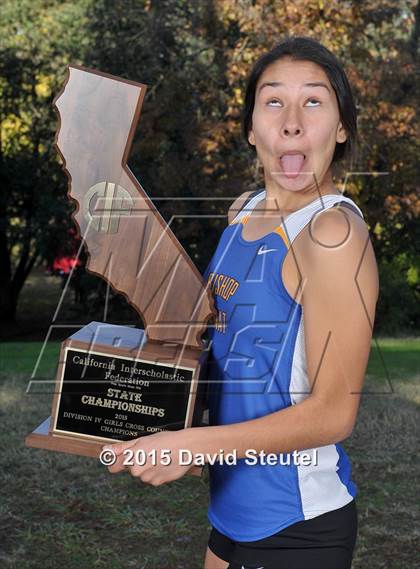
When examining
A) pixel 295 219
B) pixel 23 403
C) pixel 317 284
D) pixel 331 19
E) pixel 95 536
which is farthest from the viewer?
pixel 331 19

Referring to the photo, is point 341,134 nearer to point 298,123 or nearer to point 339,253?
point 298,123

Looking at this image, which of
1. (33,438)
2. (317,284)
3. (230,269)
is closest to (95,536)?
(33,438)

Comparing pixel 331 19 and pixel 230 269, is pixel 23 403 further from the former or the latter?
pixel 331 19

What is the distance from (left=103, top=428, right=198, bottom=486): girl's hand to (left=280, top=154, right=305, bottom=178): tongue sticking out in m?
0.62

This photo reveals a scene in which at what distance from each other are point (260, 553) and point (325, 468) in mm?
244

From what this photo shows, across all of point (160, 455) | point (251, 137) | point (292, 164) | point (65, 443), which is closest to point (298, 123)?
point (292, 164)

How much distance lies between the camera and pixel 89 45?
15.9 metres

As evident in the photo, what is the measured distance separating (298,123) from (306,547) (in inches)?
37.6

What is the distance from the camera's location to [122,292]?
194 cm

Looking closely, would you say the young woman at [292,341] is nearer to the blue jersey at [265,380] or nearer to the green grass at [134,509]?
the blue jersey at [265,380]

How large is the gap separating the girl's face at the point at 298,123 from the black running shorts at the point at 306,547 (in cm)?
77

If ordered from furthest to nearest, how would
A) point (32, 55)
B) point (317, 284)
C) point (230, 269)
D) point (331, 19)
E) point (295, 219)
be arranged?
point (32, 55) → point (331, 19) → point (230, 269) → point (295, 219) → point (317, 284)

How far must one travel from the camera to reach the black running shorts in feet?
5.82

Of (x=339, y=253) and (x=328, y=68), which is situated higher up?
(x=328, y=68)
